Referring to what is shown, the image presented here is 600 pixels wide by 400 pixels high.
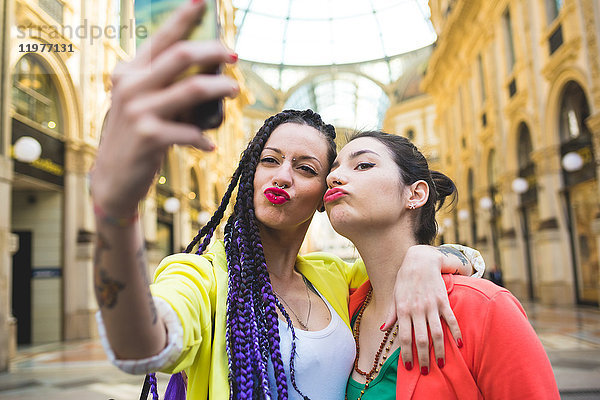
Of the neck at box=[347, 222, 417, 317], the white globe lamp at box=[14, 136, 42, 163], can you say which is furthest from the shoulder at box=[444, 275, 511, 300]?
the white globe lamp at box=[14, 136, 42, 163]

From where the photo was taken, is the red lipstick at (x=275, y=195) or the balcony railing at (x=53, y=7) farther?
the balcony railing at (x=53, y=7)

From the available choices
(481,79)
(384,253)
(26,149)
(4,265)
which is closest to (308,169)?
(384,253)

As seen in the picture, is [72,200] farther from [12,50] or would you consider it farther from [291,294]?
[291,294]

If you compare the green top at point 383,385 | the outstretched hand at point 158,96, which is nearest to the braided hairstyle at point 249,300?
the green top at point 383,385

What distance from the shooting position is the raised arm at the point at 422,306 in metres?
1.54

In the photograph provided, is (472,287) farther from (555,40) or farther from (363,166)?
(555,40)

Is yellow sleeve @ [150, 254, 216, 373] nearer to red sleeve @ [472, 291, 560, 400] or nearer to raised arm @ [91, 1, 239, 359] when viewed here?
raised arm @ [91, 1, 239, 359]

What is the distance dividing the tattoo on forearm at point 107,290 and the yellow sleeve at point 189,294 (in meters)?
0.27

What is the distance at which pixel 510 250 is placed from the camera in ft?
54.6

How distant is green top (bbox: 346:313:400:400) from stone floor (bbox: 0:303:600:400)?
3.88 meters

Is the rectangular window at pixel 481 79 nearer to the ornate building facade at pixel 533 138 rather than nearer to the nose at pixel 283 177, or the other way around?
the ornate building facade at pixel 533 138

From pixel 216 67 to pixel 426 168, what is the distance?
5.38 feet

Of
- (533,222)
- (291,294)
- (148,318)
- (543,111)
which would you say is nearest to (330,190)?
(291,294)

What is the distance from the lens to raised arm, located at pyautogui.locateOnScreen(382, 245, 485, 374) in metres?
1.54
